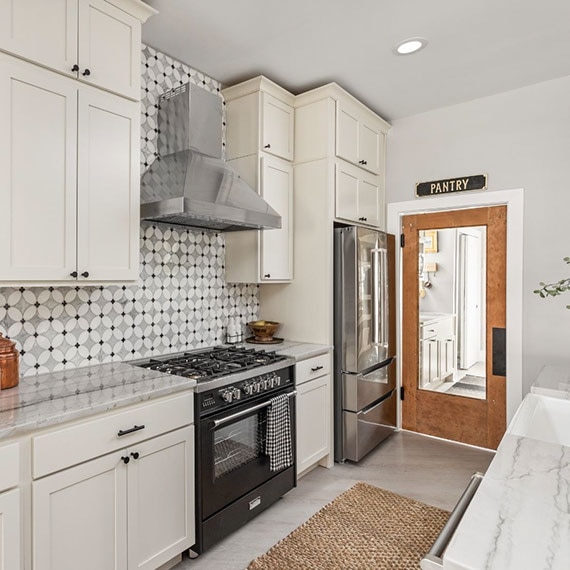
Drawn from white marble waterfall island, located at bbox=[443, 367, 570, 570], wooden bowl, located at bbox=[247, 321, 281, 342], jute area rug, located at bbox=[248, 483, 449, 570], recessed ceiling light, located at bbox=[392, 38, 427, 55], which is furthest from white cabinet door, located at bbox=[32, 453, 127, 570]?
recessed ceiling light, located at bbox=[392, 38, 427, 55]

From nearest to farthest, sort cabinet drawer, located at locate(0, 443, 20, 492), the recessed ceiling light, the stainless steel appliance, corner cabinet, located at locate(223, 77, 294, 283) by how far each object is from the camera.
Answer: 1. cabinet drawer, located at locate(0, 443, 20, 492)
2. the stainless steel appliance
3. the recessed ceiling light
4. corner cabinet, located at locate(223, 77, 294, 283)

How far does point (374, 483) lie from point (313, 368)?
912 mm

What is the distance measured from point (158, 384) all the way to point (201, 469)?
0.50 m

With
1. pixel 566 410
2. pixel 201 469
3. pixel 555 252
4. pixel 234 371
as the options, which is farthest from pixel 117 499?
pixel 555 252

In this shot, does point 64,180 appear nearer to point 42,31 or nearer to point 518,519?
point 42,31

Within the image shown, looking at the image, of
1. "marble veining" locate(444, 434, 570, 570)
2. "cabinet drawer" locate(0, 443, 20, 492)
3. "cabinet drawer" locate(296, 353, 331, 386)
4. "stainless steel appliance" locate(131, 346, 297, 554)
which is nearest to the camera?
"marble veining" locate(444, 434, 570, 570)

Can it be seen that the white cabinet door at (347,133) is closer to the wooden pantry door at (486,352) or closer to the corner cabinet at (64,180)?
the wooden pantry door at (486,352)

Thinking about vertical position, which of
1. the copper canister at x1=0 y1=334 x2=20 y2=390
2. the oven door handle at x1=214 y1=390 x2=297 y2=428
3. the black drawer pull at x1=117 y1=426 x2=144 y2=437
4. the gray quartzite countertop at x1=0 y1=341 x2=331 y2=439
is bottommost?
the oven door handle at x1=214 y1=390 x2=297 y2=428

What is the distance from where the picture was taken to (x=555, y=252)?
3.13 metres

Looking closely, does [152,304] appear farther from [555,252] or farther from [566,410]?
[555,252]

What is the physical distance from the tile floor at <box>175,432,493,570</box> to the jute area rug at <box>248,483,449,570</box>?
9 cm

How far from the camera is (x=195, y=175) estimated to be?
2400 mm

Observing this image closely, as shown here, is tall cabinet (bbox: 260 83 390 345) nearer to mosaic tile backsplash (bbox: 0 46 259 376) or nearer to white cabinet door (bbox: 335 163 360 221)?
white cabinet door (bbox: 335 163 360 221)

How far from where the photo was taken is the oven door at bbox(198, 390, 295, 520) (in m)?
2.11
